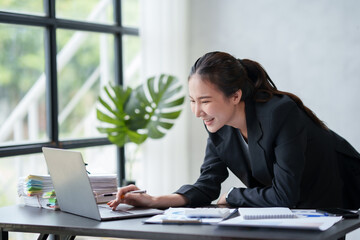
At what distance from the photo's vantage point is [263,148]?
2.20 m

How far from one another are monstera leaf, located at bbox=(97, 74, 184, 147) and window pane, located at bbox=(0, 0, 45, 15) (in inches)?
A: 28.9

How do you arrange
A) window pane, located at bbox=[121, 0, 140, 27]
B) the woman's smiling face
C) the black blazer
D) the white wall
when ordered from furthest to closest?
window pane, located at bbox=[121, 0, 140, 27] < the white wall < the woman's smiling face < the black blazer

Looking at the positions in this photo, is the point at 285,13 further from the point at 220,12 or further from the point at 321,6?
the point at 220,12

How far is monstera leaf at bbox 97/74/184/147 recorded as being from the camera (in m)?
4.16

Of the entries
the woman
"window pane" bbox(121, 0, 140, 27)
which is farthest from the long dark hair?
"window pane" bbox(121, 0, 140, 27)

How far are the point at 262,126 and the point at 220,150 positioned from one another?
0.93 feet

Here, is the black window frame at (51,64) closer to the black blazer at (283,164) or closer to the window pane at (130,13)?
the window pane at (130,13)

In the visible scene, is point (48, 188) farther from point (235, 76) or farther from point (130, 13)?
point (130, 13)

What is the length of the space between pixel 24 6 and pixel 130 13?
120 cm

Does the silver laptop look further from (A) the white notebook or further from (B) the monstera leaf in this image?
(B) the monstera leaf

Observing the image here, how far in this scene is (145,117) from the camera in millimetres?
4277

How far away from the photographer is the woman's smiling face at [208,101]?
85.9 inches

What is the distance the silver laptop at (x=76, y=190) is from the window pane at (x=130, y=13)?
113 inches

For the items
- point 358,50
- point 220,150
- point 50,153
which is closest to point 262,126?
point 220,150
